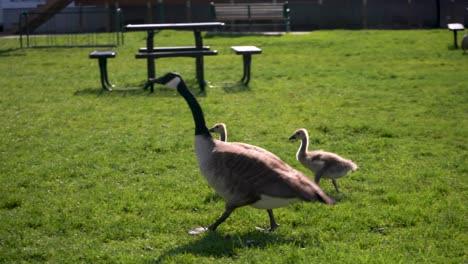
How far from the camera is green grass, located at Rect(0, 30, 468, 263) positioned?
654 centimetres

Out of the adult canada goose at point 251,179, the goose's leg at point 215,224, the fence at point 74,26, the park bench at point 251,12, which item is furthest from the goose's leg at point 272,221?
the park bench at point 251,12

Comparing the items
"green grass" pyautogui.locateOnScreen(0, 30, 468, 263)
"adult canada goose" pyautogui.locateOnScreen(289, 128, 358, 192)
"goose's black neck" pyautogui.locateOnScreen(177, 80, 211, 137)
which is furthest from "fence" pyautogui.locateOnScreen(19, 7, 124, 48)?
"goose's black neck" pyautogui.locateOnScreen(177, 80, 211, 137)

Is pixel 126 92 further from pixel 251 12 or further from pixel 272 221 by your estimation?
pixel 251 12

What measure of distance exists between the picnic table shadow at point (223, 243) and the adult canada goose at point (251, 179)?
0.18 m

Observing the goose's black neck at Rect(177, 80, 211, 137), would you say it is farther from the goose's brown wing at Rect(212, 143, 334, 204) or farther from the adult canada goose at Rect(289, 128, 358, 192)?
the adult canada goose at Rect(289, 128, 358, 192)

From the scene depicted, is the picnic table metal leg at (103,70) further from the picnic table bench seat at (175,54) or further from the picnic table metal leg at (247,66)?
the picnic table metal leg at (247,66)

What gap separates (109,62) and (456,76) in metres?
11.2

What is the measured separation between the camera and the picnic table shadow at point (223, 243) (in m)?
6.32

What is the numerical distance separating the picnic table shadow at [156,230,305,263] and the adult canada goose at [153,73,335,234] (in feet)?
0.60

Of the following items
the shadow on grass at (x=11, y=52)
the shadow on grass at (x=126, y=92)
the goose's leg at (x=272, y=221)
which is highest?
the shadow on grass at (x=11, y=52)

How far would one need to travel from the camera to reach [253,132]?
11.8 m

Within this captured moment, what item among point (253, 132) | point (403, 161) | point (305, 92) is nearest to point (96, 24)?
point (305, 92)

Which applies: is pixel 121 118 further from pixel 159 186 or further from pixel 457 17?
pixel 457 17

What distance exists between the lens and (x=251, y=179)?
659 centimetres
